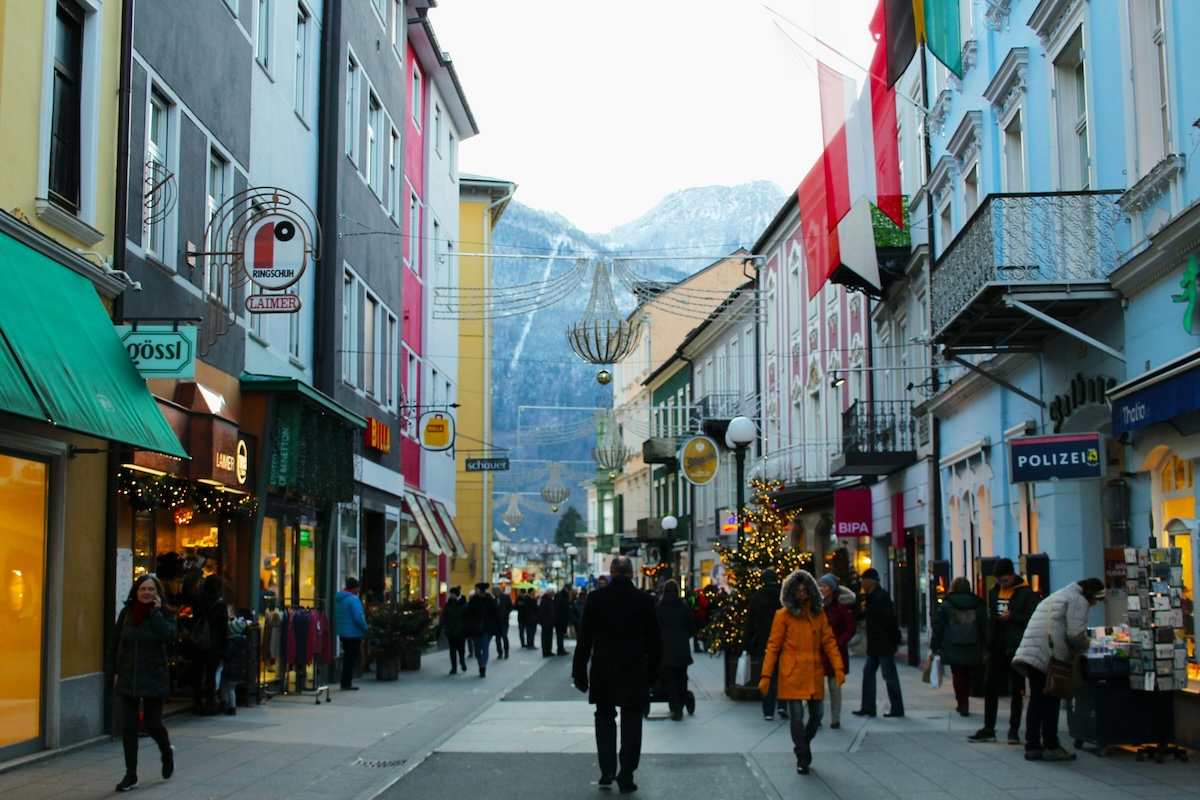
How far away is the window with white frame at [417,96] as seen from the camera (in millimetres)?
34938

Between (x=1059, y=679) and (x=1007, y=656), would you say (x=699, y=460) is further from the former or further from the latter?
(x=1059, y=679)

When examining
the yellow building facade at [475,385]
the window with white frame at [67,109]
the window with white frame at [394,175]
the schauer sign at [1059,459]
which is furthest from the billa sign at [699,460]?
the yellow building facade at [475,385]

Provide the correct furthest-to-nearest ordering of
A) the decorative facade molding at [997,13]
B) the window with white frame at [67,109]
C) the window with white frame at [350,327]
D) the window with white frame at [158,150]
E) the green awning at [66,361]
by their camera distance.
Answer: the window with white frame at [350,327]
the decorative facade molding at [997,13]
the window with white frame at [158,150]
the window with white frame at [67,109]
the green awning at [66,361]

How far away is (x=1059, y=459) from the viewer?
51.6 ft

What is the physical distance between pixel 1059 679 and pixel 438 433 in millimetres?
21670

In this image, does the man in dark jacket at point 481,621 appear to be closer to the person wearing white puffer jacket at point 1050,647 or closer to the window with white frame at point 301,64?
the window with white frame at point 301,64

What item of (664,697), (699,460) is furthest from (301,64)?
(664,697)

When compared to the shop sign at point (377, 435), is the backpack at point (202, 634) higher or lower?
lower

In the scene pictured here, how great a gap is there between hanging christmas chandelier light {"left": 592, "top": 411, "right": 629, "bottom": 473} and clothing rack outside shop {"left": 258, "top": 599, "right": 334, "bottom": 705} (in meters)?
30.0

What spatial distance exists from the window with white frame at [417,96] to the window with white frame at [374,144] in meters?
5.89

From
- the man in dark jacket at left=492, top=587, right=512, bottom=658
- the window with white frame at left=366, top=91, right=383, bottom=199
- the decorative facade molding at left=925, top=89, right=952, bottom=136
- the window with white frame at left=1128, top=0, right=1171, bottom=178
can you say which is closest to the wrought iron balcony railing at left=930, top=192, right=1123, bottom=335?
the window with white frame at left=1128, top=0, right=1171, bottom=178

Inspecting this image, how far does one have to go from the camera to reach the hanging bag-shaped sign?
32.2 metres

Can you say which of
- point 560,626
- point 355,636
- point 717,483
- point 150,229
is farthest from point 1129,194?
point 717,483

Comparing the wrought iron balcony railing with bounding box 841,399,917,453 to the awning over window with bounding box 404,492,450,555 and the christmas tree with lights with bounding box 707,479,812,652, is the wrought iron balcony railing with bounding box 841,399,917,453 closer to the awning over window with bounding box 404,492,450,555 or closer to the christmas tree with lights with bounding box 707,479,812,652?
the christmas tree with lights with bounding box 707,479,812,652
